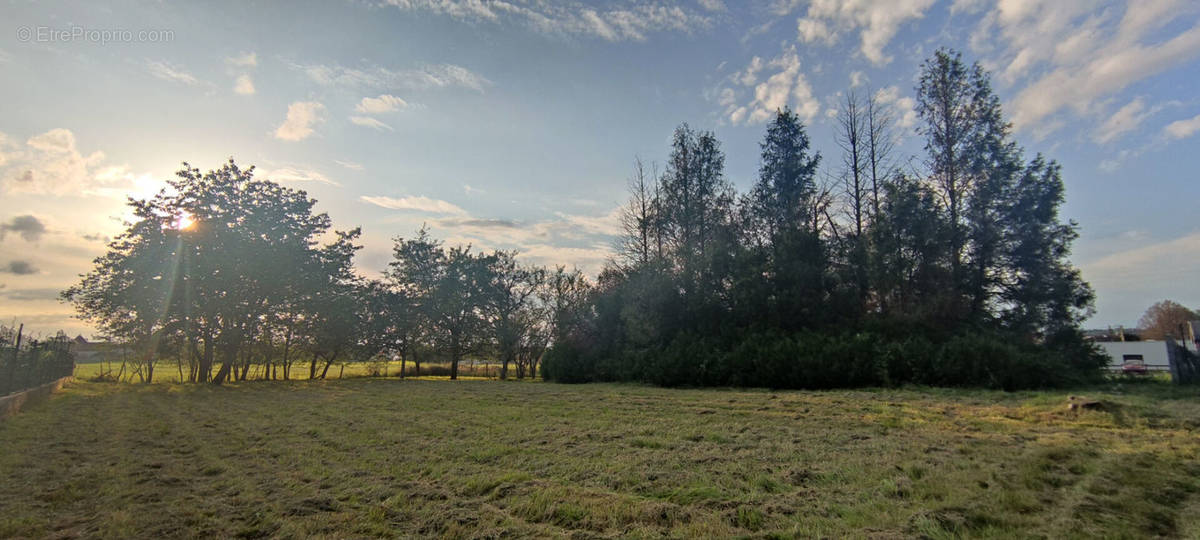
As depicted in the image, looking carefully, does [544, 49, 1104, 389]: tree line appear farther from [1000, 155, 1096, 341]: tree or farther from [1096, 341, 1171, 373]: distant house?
[1096, 341, 1171, 373]: distant house

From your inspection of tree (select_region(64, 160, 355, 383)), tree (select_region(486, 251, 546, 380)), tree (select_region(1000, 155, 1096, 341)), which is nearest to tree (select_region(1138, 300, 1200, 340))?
tree (select_region(1000, 155, 1096, 341))

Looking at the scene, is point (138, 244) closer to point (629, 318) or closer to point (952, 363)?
point (629, 318)

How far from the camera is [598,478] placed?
4.61 meters

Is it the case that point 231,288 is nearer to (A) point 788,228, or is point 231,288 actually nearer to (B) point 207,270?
(B) point 207,270

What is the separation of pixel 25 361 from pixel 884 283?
23957 millimetres

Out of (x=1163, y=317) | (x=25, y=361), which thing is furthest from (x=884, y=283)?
(x=1163, y=317)

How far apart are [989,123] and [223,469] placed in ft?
77.6

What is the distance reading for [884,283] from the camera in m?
17.9

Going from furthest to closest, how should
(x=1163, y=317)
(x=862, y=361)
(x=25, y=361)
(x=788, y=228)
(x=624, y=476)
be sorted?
1. (x=1163, y=317)
2. (x=788, y=228)
3. (x=862, y=361)
4. (x=25, y=361)
5. (x=624, y=476)

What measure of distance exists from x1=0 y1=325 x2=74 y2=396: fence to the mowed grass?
3.09 m

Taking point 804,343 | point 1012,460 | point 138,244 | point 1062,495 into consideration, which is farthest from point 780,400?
point 138,244

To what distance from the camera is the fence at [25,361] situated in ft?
34.8

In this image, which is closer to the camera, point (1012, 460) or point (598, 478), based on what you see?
point (598, 478)

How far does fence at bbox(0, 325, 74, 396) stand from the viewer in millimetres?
10617
